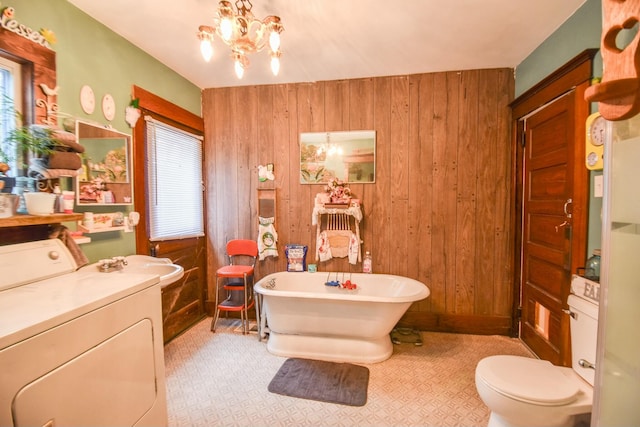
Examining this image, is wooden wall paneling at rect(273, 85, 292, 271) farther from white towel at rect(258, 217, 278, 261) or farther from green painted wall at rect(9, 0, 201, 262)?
green painted wall at rect(9, 0, 201, 262)

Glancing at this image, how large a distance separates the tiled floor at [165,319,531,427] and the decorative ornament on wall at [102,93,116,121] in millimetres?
2079

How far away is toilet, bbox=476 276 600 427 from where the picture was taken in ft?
4.30

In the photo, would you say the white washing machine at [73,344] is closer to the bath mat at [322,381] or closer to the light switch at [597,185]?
the bath mat at [322,381]

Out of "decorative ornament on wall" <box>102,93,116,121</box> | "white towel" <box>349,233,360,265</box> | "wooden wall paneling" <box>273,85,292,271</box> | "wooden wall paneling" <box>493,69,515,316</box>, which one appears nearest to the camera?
"decorative ornament on wall" <box>102,93,116,121</box>

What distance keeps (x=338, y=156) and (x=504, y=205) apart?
1787 mm

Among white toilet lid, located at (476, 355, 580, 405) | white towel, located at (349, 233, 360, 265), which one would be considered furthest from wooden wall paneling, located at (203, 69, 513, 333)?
white toilet lid, located at (476, 355, 580, 405)

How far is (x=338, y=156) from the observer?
300 cm

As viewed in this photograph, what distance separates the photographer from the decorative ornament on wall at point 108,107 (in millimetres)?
2070

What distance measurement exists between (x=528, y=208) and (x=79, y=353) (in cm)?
328

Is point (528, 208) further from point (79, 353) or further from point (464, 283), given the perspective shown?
point (79, 353)

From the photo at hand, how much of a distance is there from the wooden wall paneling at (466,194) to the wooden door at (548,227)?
0.43 meters

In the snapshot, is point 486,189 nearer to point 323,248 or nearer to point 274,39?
point 323,248

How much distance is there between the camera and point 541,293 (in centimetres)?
229

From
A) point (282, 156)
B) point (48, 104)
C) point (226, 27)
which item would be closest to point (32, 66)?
point (48, 104)
